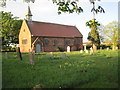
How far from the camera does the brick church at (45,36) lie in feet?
111

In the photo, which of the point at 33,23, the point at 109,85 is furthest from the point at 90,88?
the point at 33,23

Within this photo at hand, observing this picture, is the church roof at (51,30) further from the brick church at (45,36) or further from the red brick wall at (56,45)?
the red brick wall at (56,45)

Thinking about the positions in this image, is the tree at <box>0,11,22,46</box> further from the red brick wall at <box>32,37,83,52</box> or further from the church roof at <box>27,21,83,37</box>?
the red brick wall at <box>32,37,83,52</box>

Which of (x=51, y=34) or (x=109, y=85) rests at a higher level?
(x=51, y=34)

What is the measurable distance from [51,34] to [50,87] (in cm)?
3192

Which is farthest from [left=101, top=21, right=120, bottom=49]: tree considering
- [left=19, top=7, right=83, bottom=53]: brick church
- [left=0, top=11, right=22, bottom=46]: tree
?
[left=0, top=11, right=22, bottom=46]: tree

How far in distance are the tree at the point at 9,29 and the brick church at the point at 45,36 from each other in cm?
331

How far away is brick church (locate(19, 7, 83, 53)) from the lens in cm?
3377

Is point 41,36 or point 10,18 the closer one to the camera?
point 41,36

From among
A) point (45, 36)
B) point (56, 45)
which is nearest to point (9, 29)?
point (45, 36)

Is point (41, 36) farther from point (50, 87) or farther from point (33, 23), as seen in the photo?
point (50, 87)

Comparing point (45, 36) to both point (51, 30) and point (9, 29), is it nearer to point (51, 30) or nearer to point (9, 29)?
point (51, 30)

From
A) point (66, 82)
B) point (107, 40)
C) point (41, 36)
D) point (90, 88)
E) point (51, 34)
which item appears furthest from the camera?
point (107, 40)

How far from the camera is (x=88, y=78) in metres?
6.24
